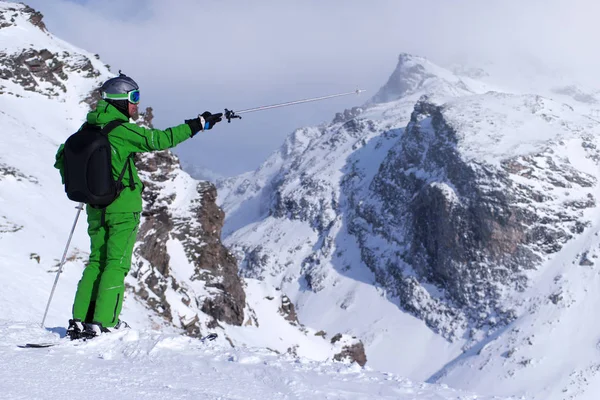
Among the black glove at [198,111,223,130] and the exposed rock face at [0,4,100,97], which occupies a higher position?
the exposed rock face at [0,4,100,97]

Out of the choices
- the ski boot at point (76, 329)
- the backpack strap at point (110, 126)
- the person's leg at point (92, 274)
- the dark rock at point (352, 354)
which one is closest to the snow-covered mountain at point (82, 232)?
the dark rock at point (352, 354)

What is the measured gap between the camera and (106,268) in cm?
841

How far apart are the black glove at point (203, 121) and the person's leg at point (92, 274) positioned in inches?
66.4

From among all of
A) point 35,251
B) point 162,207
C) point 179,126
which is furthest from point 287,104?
point 162,207

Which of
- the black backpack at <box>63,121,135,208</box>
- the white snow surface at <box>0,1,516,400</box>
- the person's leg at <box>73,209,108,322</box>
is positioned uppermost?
the black backpack at <box>63,121,135,208</box>

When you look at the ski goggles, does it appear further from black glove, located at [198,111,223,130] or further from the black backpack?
black glove, located at [198,111,223,130]

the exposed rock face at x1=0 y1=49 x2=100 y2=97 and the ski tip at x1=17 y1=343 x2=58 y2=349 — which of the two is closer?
the ski tip at x1=17 y1=343 x2=58 y2=349

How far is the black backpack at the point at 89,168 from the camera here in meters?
7.94

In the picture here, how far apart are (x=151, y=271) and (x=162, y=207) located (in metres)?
12.1

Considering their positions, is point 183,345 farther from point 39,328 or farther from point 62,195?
point 62,195

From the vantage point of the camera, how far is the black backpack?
26.0 feet

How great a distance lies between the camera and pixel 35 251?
2716 cm

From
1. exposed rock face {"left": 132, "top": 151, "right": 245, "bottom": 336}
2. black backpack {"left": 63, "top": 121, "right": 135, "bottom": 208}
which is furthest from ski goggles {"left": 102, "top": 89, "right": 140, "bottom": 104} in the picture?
exposed rock face {"left": 132, "top": 151, "right": 245, "bottom": 336}

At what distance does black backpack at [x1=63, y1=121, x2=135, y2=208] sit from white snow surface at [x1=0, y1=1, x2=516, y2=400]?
1872 millimetres
